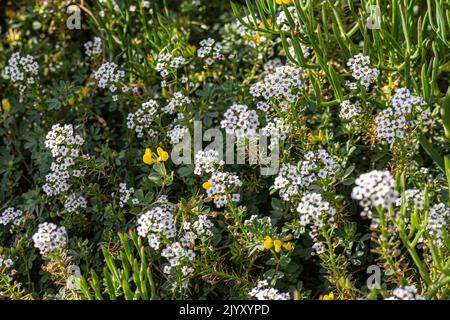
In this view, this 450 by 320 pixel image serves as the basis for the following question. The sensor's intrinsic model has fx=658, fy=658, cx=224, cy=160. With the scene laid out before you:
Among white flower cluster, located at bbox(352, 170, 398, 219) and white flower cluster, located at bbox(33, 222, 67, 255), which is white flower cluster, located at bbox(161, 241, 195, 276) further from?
white flower cluster, located at bbox(352, 170, 398, 219)

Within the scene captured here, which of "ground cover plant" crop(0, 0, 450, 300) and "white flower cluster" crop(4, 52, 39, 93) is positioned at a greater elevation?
"white flower cluster" crop(4, 52, 39, 93)

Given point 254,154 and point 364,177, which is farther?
point 254,154

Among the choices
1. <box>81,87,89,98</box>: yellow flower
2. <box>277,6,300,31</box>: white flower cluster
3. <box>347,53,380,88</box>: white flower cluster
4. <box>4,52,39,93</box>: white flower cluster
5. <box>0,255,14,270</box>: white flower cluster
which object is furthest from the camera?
<box>81,87,89,98</box>: yellow flower

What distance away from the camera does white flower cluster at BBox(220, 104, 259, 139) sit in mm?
2100

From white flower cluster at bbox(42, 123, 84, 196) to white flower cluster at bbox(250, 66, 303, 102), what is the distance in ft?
2.19

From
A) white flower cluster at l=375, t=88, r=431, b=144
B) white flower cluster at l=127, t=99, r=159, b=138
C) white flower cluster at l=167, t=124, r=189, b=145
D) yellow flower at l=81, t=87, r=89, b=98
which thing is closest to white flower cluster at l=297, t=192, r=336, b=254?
white flower cluster at l=375, t=88, r=431, b=144

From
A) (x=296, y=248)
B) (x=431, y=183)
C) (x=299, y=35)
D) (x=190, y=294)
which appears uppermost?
(x=299, y=35)

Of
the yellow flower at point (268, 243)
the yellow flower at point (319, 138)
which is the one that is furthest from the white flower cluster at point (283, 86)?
the yellow flower at point (268, 243)

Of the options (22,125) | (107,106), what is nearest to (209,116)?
(107,106)

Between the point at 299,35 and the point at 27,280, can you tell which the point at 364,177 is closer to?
the point at 299,35

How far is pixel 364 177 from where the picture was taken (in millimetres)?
1693

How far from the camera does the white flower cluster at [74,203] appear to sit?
2.35 metres
